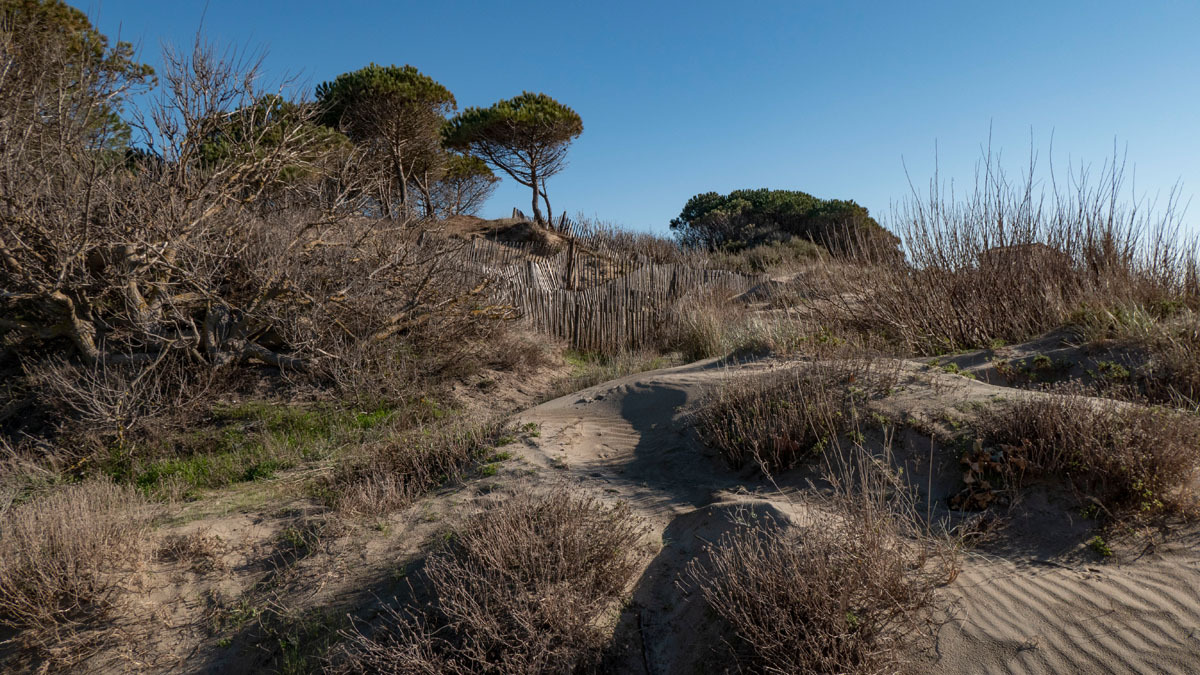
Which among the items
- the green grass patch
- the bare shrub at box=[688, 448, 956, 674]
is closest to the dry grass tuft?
the bare shrub at box=[688, 448, 956, 674]

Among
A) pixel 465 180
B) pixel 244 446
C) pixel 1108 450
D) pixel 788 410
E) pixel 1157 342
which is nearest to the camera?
pixel 1108 450

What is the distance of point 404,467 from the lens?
5723mm

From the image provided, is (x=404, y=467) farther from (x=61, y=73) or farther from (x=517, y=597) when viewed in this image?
(x=61, y=73)

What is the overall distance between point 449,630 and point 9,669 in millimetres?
2528

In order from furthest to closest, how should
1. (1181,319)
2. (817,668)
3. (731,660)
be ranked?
1. (1181,319)
2. (731,660)
3. (817,668)

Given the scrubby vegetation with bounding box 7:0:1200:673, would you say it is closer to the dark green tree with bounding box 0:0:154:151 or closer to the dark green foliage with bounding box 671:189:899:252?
the dark green tree with bounding box 0:0:154:151

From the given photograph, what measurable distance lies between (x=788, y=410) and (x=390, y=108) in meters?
16.8

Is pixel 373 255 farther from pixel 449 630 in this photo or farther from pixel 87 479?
pixel 449 630

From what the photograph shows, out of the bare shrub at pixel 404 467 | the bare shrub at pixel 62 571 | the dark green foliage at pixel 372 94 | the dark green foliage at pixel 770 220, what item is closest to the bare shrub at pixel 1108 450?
the bare shrub at pixel 404 467

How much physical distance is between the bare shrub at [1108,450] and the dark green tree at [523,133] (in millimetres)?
19100

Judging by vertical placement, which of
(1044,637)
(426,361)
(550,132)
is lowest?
(1044,637)

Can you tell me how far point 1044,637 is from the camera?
300 centimetres

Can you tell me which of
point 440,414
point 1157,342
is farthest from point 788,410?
point 440,414

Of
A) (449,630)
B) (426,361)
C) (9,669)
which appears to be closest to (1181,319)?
(449,630)
